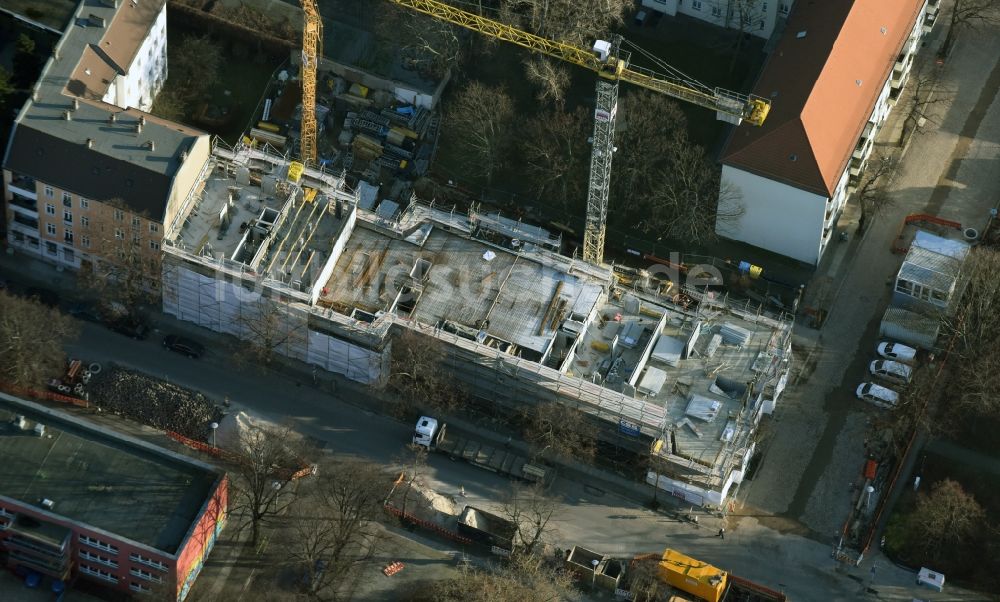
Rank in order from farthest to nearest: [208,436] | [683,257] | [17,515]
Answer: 1. [683,257]
2. [208,436]
3. [17,515]

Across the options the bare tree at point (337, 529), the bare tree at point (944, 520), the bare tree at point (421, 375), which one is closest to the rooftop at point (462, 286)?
the bare tree at point (421, 375)

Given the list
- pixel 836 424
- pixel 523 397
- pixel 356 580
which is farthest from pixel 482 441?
pixel 836 424

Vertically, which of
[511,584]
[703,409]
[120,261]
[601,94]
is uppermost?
[601,94]

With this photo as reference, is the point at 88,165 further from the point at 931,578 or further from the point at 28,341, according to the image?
the point at 931,578

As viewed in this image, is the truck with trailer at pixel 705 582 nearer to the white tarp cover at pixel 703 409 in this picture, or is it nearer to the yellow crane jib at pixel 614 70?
the white tarp cover at pixel 703 409

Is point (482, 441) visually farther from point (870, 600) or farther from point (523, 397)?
point (870, 600)

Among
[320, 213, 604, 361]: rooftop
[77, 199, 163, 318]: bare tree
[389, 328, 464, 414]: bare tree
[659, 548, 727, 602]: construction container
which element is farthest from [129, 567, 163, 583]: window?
[659, 548, 727, 602]: construction container

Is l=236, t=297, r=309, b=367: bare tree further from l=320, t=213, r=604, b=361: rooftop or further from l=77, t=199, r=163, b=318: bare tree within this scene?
l=77, t=199, r=163, b=318: bare tree

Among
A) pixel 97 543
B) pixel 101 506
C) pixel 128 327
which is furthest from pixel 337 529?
pixel 128 327
